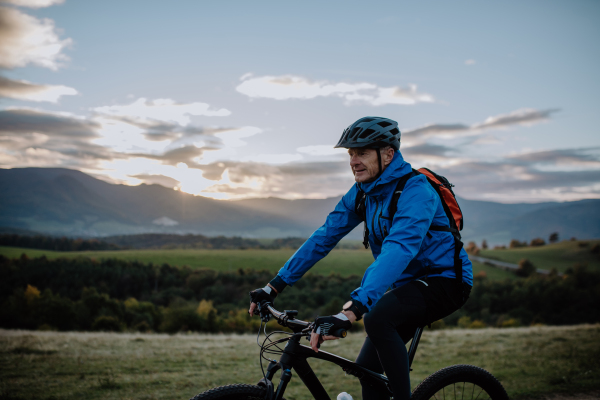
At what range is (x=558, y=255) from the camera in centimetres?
10962

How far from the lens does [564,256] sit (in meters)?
108

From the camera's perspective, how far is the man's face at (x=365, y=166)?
2992 mm

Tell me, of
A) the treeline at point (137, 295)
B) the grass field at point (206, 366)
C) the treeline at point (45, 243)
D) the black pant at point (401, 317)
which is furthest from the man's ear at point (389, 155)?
the treeline at point (45, 243)

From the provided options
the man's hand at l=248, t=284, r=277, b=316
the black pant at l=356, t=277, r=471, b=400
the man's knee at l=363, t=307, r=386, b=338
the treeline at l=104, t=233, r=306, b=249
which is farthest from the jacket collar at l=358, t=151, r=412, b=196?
the treeline at l=104, t=233, r=306, b=249

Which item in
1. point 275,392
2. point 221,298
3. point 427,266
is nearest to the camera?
point 275,392

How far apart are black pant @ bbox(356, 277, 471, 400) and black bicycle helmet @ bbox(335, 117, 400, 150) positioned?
1.08 m

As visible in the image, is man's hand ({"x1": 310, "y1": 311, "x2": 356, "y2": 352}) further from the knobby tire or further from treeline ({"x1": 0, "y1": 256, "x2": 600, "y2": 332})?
treeline ({"x1": 0, "y1": 256, "x2": 600, "y2": 332})

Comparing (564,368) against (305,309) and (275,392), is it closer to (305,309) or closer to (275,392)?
(275,392)

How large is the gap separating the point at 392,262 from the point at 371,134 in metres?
0.99

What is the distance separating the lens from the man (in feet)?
8.36

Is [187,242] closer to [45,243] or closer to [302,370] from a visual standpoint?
[45,243]

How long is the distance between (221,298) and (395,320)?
8381 centimetres

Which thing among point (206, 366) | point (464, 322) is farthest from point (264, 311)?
point (464, 322)

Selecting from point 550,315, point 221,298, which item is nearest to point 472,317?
point 550,315
